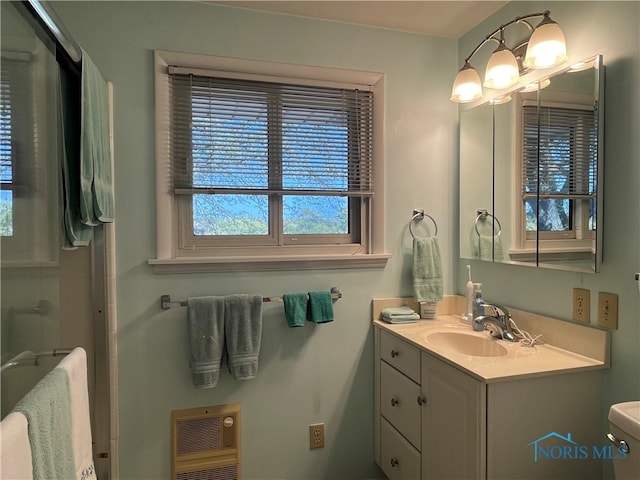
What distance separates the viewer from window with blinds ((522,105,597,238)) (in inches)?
57.7

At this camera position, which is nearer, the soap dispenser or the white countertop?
the white countertop

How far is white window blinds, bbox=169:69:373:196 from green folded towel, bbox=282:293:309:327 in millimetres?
520

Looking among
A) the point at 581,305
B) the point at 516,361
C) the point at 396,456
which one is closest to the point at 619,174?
the point at 581,305

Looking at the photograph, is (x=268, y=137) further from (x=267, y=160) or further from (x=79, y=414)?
(x=79, y=414)

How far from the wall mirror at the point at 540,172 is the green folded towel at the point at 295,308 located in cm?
91

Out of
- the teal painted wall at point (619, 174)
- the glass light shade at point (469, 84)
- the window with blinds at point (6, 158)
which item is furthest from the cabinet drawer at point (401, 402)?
the window with blinds at point (6, 158)

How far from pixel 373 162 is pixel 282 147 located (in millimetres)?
482

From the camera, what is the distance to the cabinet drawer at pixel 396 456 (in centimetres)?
174

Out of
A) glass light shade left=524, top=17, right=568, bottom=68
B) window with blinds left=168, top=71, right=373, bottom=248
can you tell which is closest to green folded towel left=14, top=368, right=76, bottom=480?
window with blinds left=168, top=71, right=373, bottom=248

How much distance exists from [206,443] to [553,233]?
5.86 feet

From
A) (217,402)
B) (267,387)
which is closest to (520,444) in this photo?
(267,387)

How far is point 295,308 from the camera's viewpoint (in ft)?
6.32

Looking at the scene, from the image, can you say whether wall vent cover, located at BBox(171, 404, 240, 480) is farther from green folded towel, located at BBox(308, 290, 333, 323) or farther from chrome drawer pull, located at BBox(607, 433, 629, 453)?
chrome drawer pull, located at BBox(607, 433, 629, 453)

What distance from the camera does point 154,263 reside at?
1.80m
